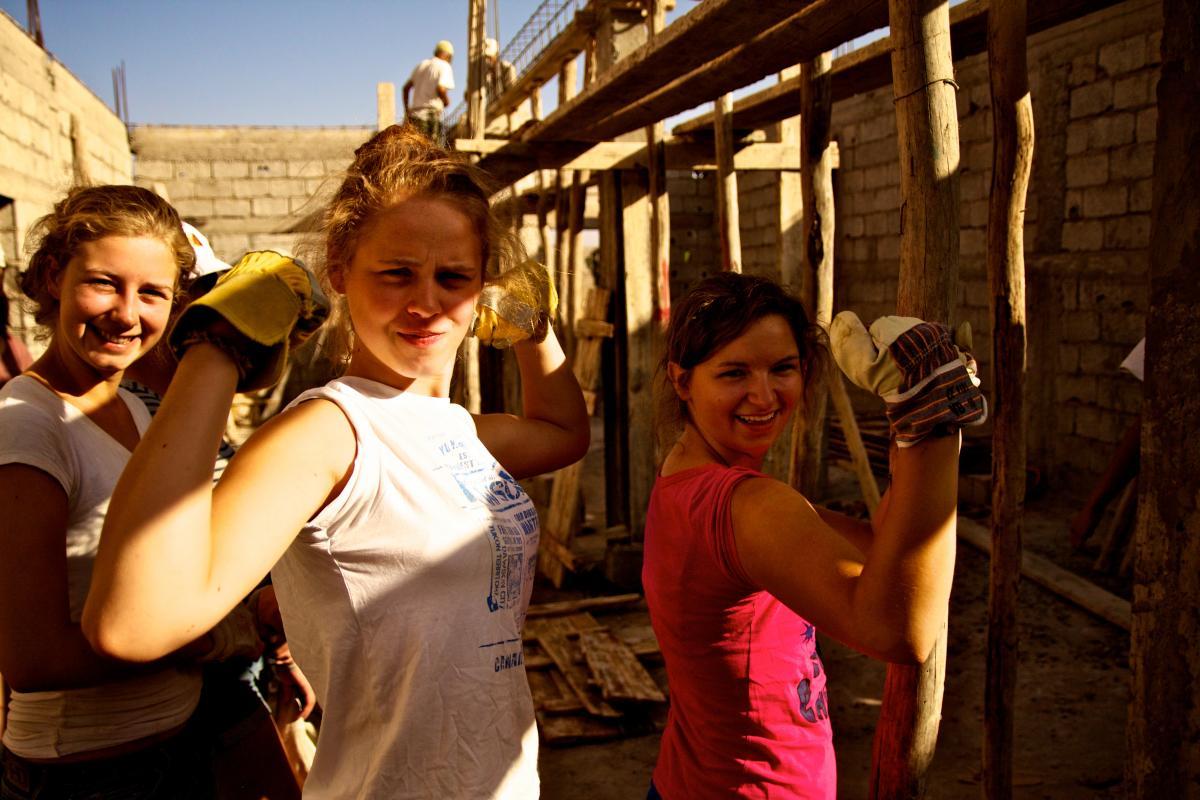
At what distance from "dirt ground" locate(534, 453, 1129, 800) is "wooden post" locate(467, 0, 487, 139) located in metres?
4.74

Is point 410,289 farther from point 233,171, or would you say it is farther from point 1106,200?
point 233,171

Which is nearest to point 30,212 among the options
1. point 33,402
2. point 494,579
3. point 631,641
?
point 631,641

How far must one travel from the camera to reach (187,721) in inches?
67.9

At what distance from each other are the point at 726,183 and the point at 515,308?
3.39 m

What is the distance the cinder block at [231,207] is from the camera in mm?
12633

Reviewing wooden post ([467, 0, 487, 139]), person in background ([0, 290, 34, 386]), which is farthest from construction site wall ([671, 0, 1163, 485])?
person in background ([0, 290, 34, 386])

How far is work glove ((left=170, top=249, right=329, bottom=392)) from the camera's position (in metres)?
1.08

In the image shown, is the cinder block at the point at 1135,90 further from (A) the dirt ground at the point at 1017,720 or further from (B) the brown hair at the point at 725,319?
(B) the brown hair at the point at 725,319

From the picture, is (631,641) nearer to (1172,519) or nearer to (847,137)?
(1172,519)

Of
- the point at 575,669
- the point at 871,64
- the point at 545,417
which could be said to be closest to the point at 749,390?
the point at 545,417

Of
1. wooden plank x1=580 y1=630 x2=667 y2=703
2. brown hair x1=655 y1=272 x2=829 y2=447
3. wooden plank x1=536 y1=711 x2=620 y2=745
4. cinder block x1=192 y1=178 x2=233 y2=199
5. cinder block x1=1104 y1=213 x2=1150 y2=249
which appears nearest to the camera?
brown hair x1=655 y1=272 x2=829 y2=447

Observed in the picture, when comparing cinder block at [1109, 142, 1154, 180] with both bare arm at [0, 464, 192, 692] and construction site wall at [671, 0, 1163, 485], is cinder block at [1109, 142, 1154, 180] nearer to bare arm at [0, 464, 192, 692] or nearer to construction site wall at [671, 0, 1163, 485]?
construction site wall at [671, 0, 1163, 485]

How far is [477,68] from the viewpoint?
7.18 m

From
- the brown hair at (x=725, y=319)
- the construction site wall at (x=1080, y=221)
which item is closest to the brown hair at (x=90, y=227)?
the brown hair at (x=725, y=319)
